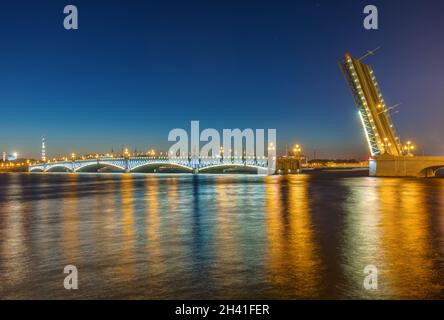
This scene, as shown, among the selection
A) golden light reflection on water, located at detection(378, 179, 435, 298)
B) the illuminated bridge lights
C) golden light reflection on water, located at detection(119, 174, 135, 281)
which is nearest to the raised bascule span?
the illuminated bridge lights

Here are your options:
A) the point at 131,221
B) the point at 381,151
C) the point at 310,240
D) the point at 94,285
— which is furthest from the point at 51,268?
the point at 381,151

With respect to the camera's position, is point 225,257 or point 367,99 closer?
point 225,257


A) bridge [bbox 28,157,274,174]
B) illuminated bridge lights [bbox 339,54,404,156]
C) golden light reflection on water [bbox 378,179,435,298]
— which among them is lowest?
golden light reflection on water [bbox 378,179,435,298]

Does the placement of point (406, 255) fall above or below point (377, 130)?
below

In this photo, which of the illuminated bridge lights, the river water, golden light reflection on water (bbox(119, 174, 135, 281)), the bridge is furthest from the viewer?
the bridge

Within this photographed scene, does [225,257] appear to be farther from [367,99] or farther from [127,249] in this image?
[367,99]

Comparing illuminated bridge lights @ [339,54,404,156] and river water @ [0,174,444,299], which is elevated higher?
illuminated bridge lights @ [339,54,404,156]

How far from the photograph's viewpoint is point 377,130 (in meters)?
42.6

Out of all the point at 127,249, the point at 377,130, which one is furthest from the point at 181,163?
the point at 127,249

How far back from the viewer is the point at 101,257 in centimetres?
723

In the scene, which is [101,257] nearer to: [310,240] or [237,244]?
[237,244]

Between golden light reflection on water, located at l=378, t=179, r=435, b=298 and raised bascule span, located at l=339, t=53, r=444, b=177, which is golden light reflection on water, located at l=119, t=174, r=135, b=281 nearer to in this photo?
golden light reflection on water, located at l=378, t=179, r=435, b=298

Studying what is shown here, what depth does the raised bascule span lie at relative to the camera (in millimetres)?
40719
